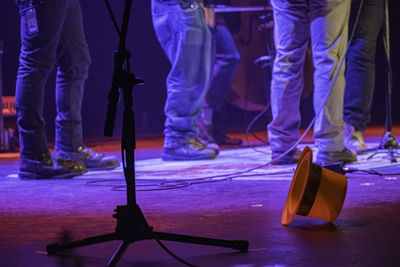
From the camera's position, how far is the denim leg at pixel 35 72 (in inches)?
105

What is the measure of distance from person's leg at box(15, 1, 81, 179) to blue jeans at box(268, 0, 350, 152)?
114cm

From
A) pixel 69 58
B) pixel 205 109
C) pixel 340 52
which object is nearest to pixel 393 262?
pixel 340 52

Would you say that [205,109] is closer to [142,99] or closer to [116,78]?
[142,99]

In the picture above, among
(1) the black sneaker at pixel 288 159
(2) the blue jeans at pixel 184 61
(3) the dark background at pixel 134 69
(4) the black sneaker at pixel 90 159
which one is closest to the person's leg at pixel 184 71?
(2) the blue jeans at pixel 184 61

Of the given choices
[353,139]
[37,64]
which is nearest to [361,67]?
[353,139]

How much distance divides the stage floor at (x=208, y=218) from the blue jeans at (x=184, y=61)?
589mm

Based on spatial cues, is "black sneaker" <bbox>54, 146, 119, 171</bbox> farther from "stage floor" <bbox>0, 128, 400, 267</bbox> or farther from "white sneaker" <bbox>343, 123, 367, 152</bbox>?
"white sneaker" <bbox>343, 123, 367, 152</bbox>

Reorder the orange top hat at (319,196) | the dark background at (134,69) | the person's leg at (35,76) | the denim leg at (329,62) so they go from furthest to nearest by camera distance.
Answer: the dark background at (134,69), the denim leg at (329,62), the person's leg at (35,76), the orange top hat at (319,196)

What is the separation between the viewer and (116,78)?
139 cm

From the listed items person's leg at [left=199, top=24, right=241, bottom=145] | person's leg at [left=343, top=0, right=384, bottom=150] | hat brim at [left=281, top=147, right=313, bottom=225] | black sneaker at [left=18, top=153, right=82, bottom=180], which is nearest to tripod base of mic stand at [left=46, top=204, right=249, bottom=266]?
hat brim at [left=281, top=147, right=313, bottom=225]

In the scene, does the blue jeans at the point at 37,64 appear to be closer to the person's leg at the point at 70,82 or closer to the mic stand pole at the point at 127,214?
the person's leg at the point at 70,82

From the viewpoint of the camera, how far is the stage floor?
4.38ft

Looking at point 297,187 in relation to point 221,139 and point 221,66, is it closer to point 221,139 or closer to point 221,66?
point 221,66

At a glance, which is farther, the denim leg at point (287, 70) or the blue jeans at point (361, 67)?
the blue jeans at point (361, 67)
